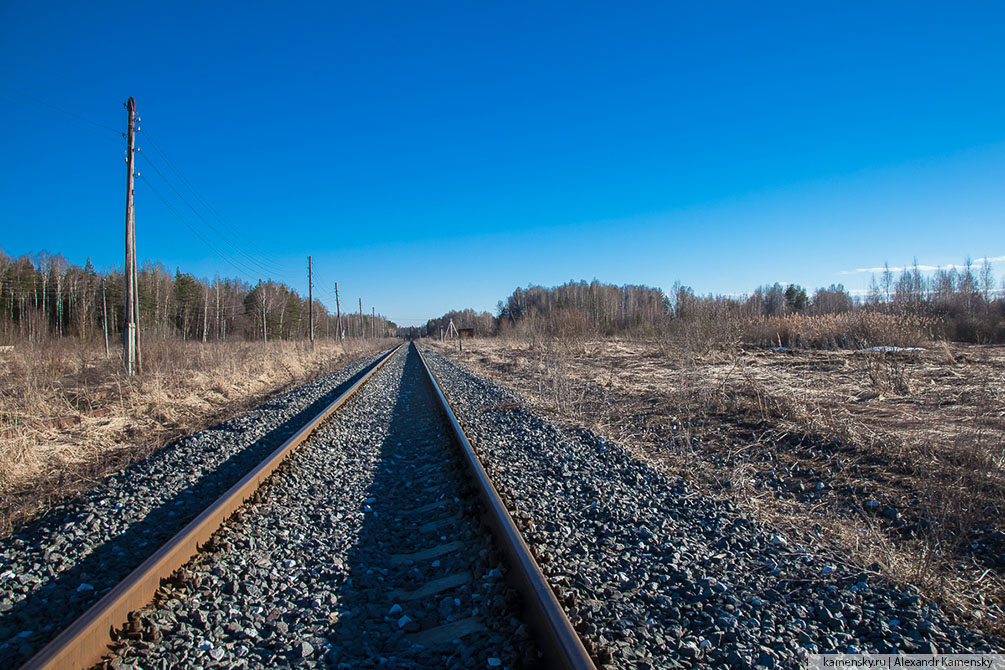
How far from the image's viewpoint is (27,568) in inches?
119

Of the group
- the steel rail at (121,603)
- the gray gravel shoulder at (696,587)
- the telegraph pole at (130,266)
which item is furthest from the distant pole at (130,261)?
the gray gravel shoulder at (696,587)

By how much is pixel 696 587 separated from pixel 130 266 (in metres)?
14.9

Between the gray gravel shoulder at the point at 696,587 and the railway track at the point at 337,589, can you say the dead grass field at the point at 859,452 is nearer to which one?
the gray gravel shoulder at the point at 696,587

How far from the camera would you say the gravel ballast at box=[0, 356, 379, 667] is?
8.42 feet

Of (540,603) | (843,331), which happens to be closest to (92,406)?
(540,603)

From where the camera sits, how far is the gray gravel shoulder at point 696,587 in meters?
2.27

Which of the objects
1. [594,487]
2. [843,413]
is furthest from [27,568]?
[843,413]

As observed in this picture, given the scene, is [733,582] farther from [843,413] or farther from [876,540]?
[843,413]

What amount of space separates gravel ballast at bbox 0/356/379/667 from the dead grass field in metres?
4.60

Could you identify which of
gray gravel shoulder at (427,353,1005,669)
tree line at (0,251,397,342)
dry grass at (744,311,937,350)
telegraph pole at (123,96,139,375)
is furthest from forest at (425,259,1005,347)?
tree line at (0,251,397,342)

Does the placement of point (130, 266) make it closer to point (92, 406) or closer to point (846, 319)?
point (92, 406)

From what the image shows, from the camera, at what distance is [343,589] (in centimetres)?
294

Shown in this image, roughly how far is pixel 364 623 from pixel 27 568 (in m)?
2.29

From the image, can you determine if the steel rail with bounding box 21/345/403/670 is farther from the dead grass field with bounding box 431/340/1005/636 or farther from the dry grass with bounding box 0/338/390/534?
the dead grass field with bounding box 431/340/1005/636
